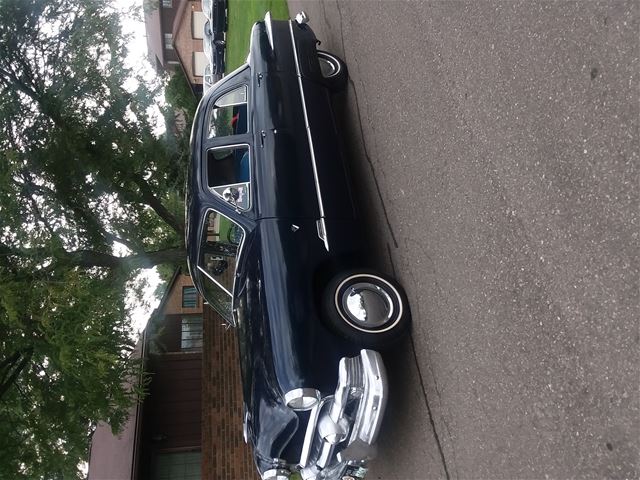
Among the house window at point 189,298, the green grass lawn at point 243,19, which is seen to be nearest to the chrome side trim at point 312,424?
the green grass lawn at point 243,19

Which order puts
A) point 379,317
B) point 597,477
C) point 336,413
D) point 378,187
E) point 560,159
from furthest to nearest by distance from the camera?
point 378,187 → point 379,317 → point 336,413 → point 560,159 → point 597,477

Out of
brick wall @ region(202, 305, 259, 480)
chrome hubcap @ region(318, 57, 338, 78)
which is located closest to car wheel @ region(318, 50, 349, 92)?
chrome hubcap @ region(318, 57, 338, 78)

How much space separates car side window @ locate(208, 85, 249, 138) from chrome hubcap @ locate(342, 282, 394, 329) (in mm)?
2238

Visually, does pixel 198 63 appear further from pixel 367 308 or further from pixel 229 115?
pixel 367 308

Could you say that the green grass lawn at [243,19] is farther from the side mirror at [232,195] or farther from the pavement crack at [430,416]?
the pavement crack at [430,416]

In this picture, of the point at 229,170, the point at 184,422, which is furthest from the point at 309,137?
the point at 184,422

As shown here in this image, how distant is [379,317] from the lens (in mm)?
4371

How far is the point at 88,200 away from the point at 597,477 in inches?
308

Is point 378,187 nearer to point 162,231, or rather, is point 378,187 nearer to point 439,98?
point 439,98

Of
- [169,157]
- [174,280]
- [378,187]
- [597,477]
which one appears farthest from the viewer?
[174,280]

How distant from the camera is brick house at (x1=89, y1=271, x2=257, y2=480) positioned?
9.32 meters

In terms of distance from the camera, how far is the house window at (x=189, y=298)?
15883 millimetres

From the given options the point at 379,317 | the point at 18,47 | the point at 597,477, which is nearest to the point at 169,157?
the point at 18,47

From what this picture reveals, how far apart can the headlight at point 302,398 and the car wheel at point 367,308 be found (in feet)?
1.62
